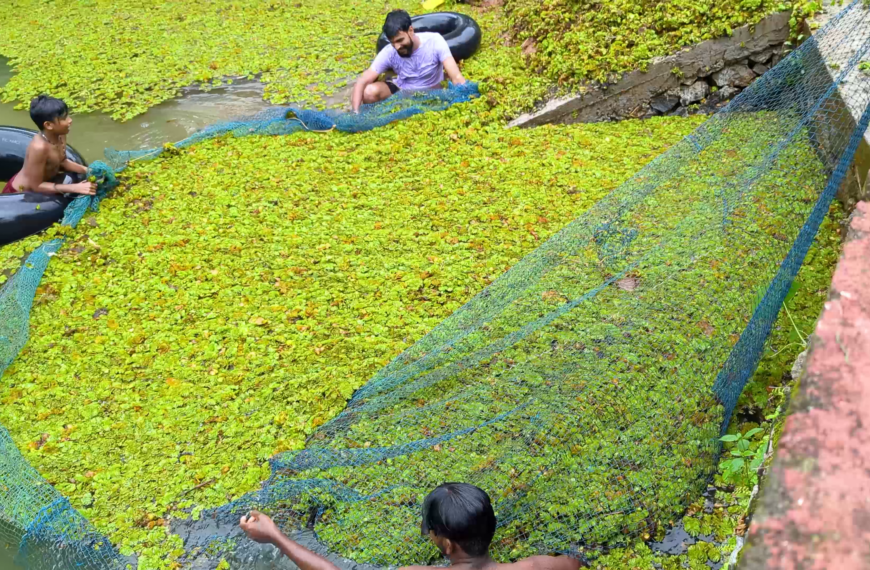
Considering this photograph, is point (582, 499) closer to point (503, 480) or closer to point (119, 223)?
point (503, 480)

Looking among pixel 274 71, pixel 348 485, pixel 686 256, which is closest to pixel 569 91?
pixel 686 256

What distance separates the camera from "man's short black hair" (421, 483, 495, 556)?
249cm

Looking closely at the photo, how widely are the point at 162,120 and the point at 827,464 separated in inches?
287

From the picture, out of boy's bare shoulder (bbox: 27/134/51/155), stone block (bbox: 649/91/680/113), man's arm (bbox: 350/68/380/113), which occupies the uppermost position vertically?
boy's bare shoulder (bbox: 27/134/51/155)

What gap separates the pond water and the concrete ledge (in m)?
6.66

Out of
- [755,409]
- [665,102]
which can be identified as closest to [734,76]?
[665,102]

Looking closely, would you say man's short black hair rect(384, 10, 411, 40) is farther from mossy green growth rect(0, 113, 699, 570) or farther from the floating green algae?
the floating green algae

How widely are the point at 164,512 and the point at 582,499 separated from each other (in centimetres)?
199

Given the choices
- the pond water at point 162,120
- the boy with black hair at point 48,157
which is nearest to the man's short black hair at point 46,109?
the boy with black hair at point 48,157

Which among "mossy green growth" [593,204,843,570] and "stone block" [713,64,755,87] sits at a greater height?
"stone block" [713,64,755,87]

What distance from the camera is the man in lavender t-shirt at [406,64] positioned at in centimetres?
627

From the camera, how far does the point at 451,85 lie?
6.29m

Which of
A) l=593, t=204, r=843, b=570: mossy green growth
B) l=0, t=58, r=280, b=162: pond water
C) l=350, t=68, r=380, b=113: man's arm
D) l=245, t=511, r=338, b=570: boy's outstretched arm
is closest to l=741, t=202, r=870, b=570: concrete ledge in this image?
l=593, t=204, r=843, b=570: mossy green growth

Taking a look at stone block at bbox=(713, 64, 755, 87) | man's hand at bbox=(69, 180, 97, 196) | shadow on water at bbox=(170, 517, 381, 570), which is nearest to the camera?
shadow on water at bbox=(170, 517, 381, 570)
